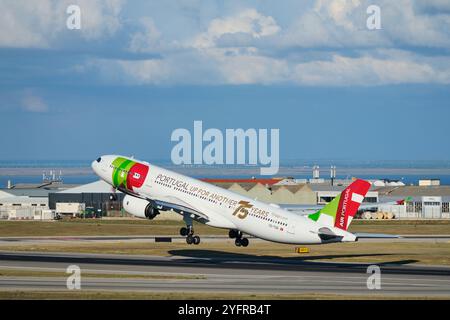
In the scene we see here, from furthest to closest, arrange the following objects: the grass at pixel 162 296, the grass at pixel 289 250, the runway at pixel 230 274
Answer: the grass at pixel 289 250 → the runway at pixel 230 274 → the grass at pixel 162 296

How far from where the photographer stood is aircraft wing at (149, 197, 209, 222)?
9125cm

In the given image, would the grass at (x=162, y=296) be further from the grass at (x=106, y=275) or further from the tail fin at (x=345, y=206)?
the tail fin at (x=345, y=206)

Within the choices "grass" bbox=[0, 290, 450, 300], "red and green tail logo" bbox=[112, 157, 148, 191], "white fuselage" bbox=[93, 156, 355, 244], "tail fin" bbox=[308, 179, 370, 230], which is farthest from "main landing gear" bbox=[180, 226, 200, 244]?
"grass" bbox=[0, 290, 450, 300]

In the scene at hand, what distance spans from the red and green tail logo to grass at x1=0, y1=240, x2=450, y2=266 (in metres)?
11.3

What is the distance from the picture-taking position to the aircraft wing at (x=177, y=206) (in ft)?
299

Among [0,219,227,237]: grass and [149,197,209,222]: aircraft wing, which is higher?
[149,197,209,222]: aircraft wing

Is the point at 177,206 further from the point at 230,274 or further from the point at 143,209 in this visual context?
the point at 230,274

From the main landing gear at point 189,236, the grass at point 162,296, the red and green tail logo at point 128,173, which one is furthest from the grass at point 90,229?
the grass at point 162,296

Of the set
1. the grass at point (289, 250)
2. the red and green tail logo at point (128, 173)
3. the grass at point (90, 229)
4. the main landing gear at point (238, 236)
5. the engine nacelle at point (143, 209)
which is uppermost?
the red and green tail logo at point (128, 173)

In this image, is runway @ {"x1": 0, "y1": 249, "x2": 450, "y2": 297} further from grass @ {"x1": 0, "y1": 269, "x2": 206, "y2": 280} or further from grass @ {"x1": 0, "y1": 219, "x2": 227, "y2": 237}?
grass @ {"x1": 0, "y1": 219, "x2": 227, "y2": 237}

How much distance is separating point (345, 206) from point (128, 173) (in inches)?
860

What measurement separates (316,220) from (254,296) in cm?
2379

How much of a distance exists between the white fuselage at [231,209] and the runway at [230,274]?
3.02 meters
